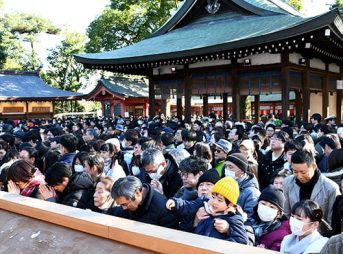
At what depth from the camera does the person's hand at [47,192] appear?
379 cm

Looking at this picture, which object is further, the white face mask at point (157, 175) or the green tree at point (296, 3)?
the green tree at point (296, 3)

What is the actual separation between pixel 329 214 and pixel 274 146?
2.10 metres

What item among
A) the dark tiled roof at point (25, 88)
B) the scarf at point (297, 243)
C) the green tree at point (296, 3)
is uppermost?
the green tree at point (296, 3)

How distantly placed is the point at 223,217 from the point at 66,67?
130 ft

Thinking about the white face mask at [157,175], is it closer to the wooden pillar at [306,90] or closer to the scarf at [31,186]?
the scarf at [31,186]

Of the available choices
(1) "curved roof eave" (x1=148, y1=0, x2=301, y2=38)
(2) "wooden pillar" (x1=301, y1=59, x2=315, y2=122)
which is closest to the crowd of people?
(2) "wooden pillar" (x1=301, y1=59, x2=315, y2=122)

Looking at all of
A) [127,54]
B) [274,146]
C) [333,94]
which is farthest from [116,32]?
[274,146]

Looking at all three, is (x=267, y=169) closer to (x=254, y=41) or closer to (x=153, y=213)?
(x=153, y=213)

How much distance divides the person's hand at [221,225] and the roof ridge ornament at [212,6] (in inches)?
627

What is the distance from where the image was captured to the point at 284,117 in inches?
515

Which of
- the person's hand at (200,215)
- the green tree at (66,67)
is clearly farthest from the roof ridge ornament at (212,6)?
the green tree at (66,67)

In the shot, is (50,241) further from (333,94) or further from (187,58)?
(333,94)

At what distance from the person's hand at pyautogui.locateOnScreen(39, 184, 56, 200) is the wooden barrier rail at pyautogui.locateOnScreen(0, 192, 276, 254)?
1.33 ft

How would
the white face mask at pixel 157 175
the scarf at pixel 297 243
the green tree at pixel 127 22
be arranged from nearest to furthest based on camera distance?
the scarf at pixel 297 243, the white face mask at pixel 157 175, the green tree at pixel 127 22
